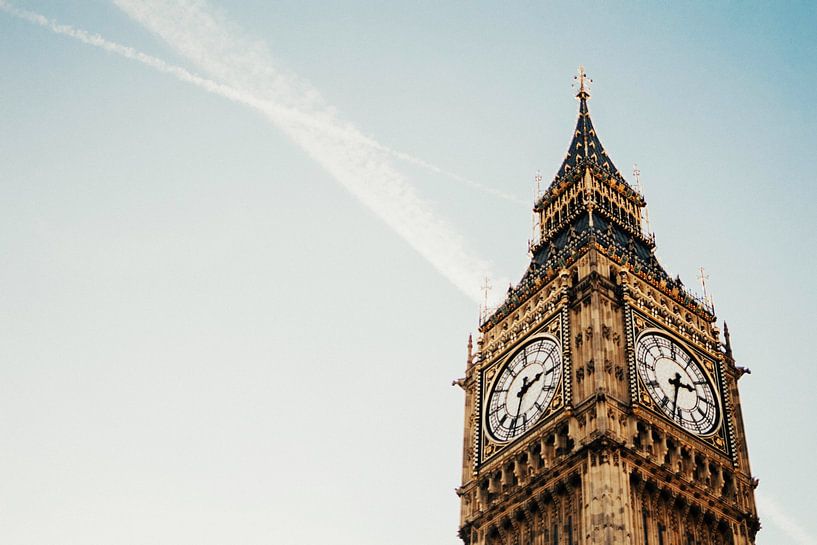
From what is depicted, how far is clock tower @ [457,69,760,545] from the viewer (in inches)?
2012

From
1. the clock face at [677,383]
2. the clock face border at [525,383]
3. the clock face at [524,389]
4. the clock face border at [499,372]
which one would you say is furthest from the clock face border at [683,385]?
the clock face at [524,389]

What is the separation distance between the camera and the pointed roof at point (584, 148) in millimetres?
76000

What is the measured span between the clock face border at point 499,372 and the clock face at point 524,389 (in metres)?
0.28

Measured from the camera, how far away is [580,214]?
2763 inches

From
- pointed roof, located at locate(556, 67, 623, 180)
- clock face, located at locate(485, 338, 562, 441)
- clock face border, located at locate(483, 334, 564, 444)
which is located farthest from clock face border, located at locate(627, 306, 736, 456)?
pointed roof, located at locate(556, 67, 623, 180)

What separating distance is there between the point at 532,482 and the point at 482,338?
13.6 metres

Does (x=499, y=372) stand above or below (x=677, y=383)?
above

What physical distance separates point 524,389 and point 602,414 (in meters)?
7.19

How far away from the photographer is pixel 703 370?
60.1m

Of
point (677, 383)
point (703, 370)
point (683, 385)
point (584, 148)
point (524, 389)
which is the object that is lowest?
point (524, 389)

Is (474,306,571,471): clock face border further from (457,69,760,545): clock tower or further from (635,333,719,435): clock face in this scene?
(635,333,719,435): clock face

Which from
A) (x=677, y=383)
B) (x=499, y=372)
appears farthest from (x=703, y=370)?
(x=499, y=372)

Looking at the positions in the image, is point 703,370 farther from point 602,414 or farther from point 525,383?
point 602,414

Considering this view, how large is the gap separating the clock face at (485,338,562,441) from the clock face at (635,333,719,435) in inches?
187
